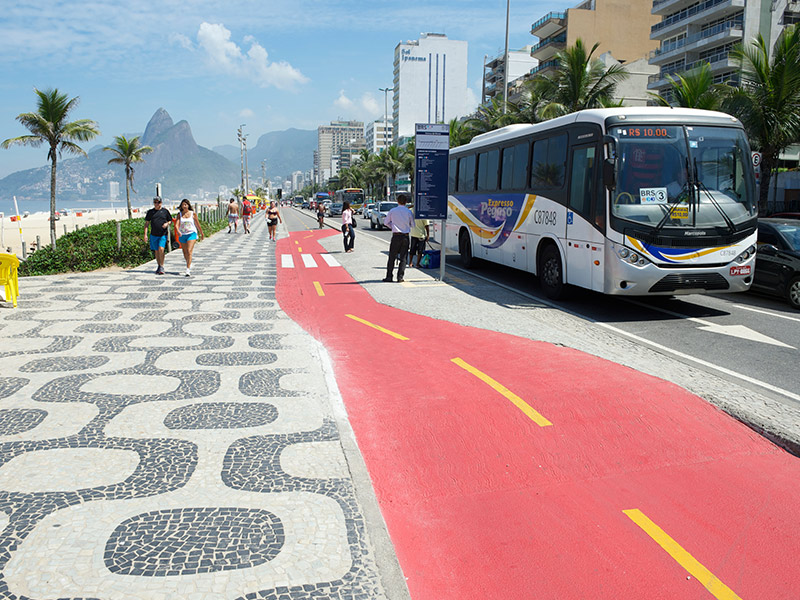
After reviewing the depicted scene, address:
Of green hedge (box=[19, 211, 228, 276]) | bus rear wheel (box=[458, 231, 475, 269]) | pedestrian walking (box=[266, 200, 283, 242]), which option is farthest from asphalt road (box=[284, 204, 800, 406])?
pedestrian walking (box=[266, 200, 283, 242])

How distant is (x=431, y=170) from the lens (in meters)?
14.2

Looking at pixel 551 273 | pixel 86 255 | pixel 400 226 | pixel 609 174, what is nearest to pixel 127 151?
pixel 86 255

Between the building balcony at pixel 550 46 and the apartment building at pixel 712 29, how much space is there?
37.3 feet

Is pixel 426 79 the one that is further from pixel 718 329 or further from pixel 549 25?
pixel 718 329

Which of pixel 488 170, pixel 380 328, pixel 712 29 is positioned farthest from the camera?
pixel 712 29

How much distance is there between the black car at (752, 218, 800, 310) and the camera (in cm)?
1145

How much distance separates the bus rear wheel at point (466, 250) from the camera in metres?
17.3

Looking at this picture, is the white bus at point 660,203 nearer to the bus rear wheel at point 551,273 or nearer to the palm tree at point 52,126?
the bus rear wheel at point 551,273

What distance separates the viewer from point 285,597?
9.91 feet

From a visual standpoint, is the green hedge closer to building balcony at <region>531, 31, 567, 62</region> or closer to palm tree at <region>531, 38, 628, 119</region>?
palm tree at <region>531, 38, 628, 119</region>

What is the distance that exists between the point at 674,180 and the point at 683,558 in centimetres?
767

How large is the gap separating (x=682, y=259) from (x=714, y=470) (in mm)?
5883

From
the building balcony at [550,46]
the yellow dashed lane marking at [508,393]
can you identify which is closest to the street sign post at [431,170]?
the yellow dashed lane marking at [508,393]

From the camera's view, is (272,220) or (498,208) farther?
(272,220)
